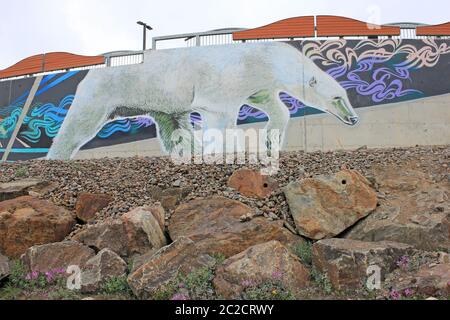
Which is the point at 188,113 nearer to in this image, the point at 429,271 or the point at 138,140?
the point at 138,140

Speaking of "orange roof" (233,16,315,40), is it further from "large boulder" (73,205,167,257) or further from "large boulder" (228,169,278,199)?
"large boulder" (73,205,167,257)

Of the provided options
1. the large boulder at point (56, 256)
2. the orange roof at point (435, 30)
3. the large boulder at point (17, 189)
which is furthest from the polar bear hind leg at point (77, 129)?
the orange roof at point (435, 30)

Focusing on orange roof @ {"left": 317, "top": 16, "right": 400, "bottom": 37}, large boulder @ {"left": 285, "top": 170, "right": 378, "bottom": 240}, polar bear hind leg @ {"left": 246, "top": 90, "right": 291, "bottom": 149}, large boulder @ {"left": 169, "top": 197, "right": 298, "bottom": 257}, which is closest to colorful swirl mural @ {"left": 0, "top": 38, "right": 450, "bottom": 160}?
polar bear hind leg @ {"left": 246, "top": 90, "right": 291, "bottom": 149}

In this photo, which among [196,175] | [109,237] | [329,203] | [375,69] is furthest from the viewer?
[375,69]

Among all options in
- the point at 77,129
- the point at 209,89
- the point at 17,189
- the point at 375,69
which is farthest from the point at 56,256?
the point at 375,69

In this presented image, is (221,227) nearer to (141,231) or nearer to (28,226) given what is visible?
(141,231)

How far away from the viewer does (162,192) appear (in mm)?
7059

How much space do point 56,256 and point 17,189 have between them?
289 centimetres

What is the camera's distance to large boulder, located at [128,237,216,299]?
4.63 m

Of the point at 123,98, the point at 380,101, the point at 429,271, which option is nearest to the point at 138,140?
the point at 123,98

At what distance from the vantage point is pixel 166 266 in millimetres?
4863

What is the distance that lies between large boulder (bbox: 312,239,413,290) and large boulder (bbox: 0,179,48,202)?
5.76 m

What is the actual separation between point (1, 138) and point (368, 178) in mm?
13861

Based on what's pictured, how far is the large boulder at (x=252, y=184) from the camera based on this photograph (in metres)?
6.76
